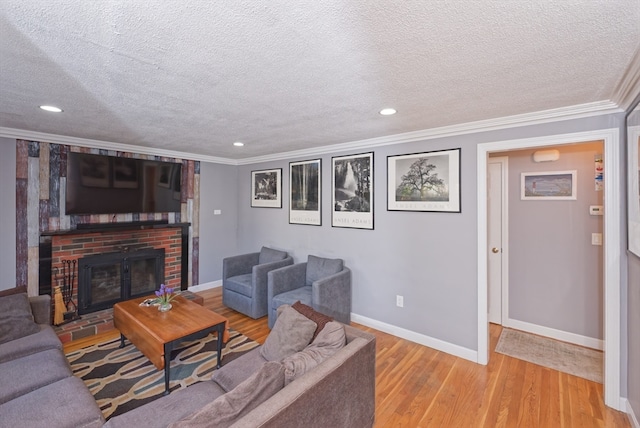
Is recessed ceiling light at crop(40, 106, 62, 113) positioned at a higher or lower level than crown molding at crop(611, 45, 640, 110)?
higher

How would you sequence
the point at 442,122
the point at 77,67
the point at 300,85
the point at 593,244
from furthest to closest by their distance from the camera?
the point at 593,244 < the point at 442,122 < the point at 300,85 < the point at 77,67

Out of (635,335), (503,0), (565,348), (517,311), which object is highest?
(503,0)

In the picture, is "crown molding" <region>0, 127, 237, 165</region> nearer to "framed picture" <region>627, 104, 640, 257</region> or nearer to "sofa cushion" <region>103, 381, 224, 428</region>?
"sofa cushion" <region>103, 381, 224, 428</region>

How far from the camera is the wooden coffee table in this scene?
2.29 meters

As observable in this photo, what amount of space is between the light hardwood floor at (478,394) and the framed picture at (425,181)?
1.54m

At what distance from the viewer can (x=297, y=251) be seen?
4453 millimetres

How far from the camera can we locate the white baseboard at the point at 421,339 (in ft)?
9.48

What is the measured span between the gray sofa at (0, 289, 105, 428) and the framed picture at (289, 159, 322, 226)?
2943mm

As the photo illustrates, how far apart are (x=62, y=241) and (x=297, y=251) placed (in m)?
2.99

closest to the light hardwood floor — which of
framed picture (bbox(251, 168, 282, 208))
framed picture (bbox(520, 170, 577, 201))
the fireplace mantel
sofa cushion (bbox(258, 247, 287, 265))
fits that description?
the fireplace mantel

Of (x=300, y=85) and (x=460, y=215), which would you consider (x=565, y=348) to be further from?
(x=300, y=85)

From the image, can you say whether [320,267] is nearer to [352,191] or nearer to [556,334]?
[352,191]

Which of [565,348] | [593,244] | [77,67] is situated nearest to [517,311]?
[565,348]

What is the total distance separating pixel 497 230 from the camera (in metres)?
3.67
